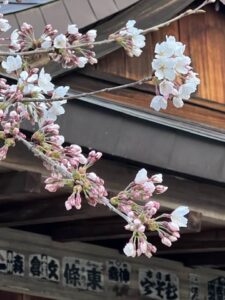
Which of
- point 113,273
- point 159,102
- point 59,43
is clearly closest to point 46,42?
point 59,43

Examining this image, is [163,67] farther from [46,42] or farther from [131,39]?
[46,42]

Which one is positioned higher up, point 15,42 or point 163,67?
point 15,42

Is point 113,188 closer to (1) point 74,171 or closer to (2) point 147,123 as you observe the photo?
(2) point 147,123

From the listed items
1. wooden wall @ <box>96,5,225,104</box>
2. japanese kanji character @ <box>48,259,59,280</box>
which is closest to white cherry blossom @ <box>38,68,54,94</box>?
wooden wall @ <box>96,5,225,104</box>

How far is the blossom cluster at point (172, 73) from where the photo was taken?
2.70m

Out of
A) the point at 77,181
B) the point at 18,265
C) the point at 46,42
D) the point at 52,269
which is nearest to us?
the point at 77,181

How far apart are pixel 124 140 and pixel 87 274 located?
2.12 metres

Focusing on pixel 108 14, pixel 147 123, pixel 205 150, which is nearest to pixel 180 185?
pixel 205 150

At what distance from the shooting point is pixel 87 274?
680 centimetres

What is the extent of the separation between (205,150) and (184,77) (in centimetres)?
269

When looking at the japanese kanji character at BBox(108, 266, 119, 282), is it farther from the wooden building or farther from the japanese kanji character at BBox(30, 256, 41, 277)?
the japanese kanji character at BBox(30, 256, 41, 277)

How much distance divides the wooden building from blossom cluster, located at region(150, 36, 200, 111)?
1.91m

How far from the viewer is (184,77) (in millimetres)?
2785

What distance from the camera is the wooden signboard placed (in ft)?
20.9
